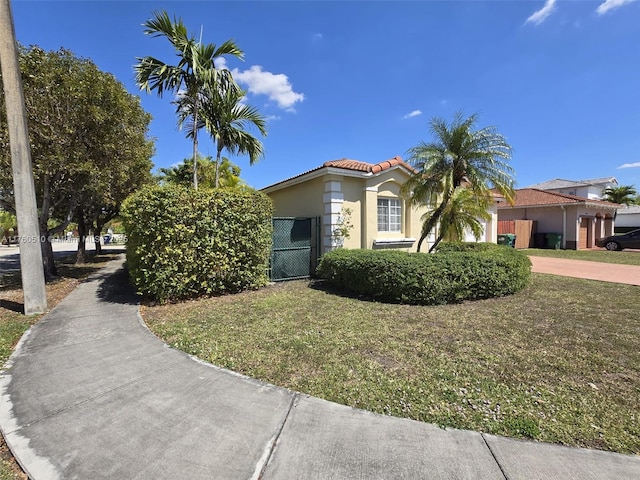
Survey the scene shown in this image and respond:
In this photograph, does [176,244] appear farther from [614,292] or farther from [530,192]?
[530,192]

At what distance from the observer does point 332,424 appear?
9.15ft

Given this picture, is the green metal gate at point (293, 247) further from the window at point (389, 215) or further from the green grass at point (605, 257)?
the green grass at point (605, 257)

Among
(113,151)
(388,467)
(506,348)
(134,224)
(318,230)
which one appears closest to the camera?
(388,467)

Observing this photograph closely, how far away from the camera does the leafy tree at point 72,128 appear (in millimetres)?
7980

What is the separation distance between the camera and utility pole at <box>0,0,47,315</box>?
19.3 ft

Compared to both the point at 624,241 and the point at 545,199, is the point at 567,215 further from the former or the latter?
the point at 624,241

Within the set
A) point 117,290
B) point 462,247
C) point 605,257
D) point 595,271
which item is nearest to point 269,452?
point 117,290

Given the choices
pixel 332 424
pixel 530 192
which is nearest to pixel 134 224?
pixel 332 424

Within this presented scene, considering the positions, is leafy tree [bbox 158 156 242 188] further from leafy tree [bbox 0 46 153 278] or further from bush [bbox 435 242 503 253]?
bush [bbox 435 242 503 253]

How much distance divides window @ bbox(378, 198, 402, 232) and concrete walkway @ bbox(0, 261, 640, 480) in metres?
8.83

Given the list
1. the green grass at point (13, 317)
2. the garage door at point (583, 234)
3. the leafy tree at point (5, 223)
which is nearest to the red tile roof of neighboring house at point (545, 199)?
the garage door at point (583, 234)

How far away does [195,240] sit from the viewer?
717 cm

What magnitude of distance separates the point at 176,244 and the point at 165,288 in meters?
1.05

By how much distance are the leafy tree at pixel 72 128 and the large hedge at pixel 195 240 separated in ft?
10.1
